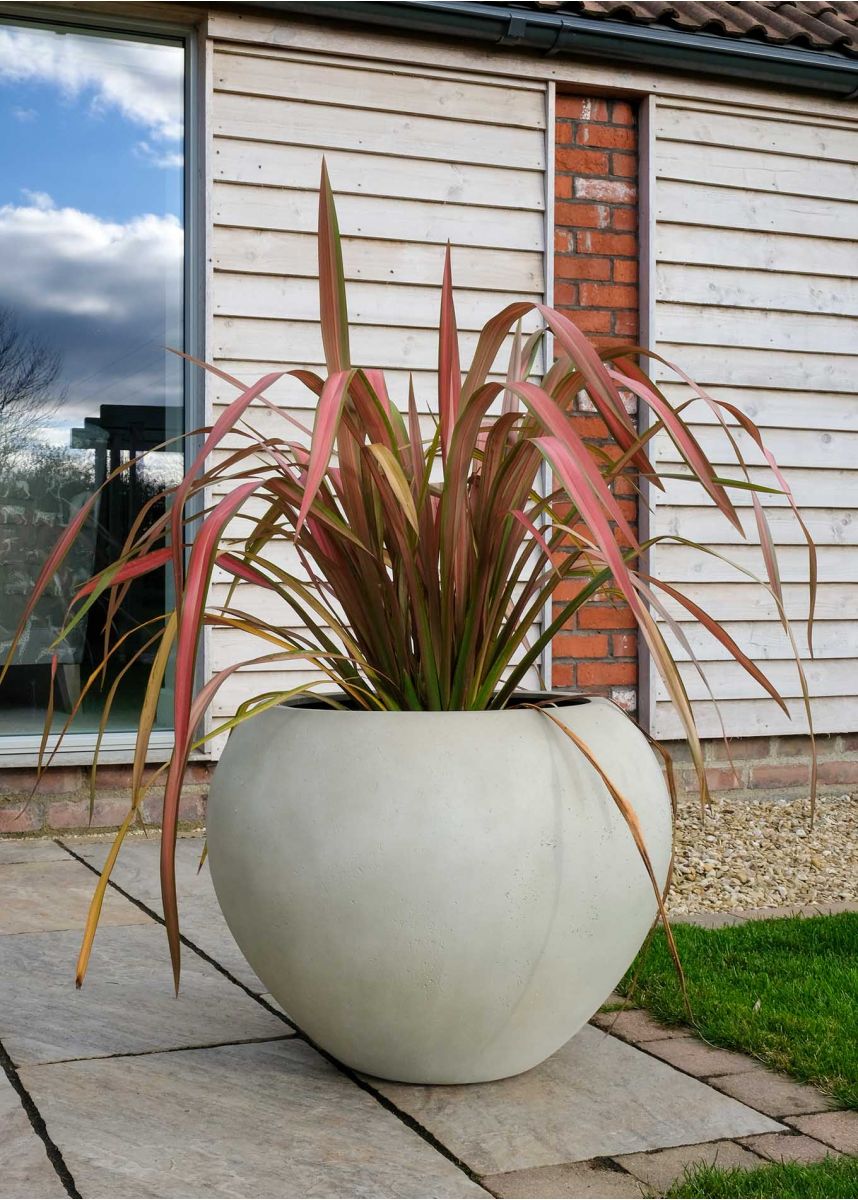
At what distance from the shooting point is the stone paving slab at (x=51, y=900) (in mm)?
2684

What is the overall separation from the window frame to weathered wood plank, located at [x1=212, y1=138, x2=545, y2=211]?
13 centimetres

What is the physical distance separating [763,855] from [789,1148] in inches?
80.2

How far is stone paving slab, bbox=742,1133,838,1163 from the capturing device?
1579mm

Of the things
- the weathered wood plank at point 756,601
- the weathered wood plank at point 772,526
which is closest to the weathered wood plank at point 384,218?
the weathered wood plank at point 772,526

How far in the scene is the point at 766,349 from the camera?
4.49m

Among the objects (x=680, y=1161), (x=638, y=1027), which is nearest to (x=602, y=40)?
(x=638, y=1027)

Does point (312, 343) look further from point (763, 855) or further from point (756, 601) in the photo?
point (763, 855)

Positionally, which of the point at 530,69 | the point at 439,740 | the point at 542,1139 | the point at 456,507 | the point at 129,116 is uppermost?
the point at 530,69

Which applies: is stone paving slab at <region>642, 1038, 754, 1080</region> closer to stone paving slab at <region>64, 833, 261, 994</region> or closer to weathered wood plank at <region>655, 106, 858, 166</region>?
stone paving slab at <region>64, 833, 261, 994</region>

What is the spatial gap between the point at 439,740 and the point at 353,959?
31cm

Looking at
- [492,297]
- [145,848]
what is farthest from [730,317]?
[145,848]

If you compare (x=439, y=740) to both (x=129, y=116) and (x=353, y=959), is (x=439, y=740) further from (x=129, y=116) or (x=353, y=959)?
(x=129, y=116)

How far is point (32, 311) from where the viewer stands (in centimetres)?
378

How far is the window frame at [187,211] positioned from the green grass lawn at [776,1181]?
2463 mm
